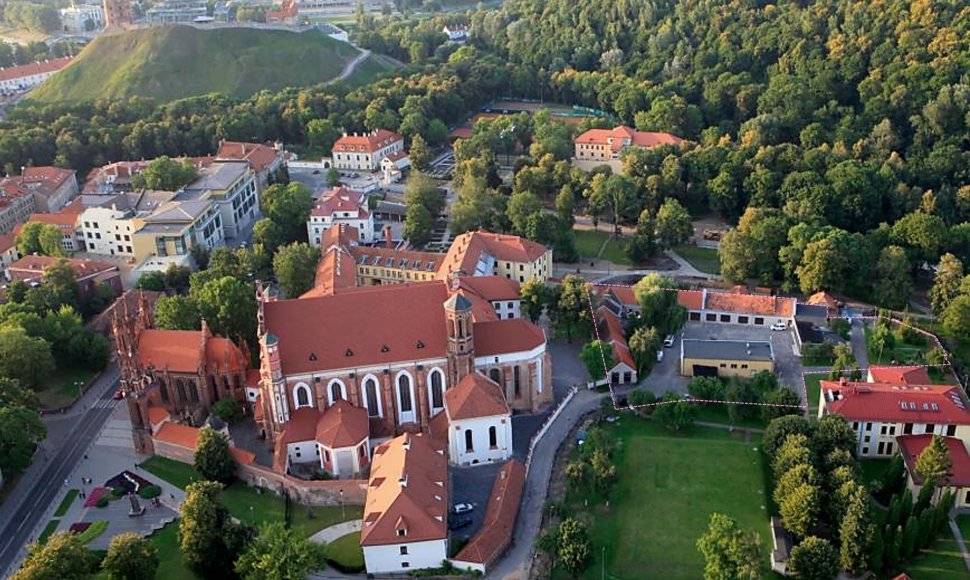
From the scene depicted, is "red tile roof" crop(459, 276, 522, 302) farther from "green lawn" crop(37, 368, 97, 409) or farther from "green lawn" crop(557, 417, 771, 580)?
"green lawn" crop(37, 368, 97, 409)

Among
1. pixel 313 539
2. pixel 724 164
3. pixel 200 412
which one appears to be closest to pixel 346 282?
pixel 200 412

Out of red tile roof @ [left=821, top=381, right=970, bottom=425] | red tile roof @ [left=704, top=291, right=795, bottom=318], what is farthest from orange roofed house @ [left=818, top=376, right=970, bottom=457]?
red tile roof @ [left=704, top=291, right=795, bottom=318]

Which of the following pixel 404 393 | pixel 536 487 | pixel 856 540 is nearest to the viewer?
pixel 856 540

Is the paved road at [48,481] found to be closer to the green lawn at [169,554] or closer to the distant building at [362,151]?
the green lawn at [169,554]

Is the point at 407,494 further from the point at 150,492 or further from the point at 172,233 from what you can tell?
the point at 172,233

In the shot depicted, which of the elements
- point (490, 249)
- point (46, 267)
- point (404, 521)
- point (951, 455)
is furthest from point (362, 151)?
point (951, 455)

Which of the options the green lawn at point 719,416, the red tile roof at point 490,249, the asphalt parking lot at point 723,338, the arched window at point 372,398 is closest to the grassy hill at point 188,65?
the red tile roof at point 490,249
